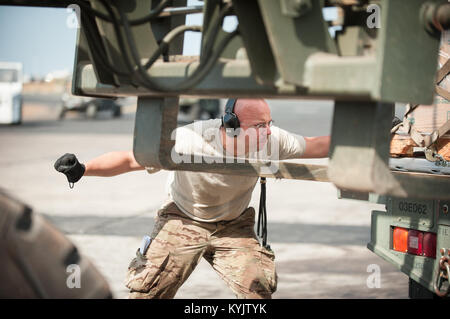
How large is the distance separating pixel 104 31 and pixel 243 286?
6.21 feet

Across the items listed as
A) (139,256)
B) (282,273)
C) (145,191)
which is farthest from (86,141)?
(139,256)

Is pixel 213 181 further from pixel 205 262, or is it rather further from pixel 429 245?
pixel 205 262

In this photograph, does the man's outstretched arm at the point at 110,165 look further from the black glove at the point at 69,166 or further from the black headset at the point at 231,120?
the black headset at the point at 231,120

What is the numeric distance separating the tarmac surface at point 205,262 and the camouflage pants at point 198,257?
5.26ft

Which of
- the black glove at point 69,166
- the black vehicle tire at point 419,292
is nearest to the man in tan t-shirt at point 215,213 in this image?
the black glove at point 69,166

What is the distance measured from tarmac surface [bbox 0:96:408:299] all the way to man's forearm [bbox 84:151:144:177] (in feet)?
6.97

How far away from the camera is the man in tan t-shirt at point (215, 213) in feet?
12.5

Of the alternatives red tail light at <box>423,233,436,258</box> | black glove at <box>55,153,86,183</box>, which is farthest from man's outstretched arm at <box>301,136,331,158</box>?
black glove at <box>55,153,86,183</box>

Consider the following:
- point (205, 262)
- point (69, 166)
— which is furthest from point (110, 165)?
point (205, 262)

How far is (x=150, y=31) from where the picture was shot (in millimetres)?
2613

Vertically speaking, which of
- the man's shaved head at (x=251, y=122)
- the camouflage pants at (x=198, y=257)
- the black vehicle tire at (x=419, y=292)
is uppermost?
the man's shaved head at (x=251, y=122)

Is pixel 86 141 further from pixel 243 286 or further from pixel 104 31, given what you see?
pixel 104 31

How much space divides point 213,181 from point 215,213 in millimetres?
212
